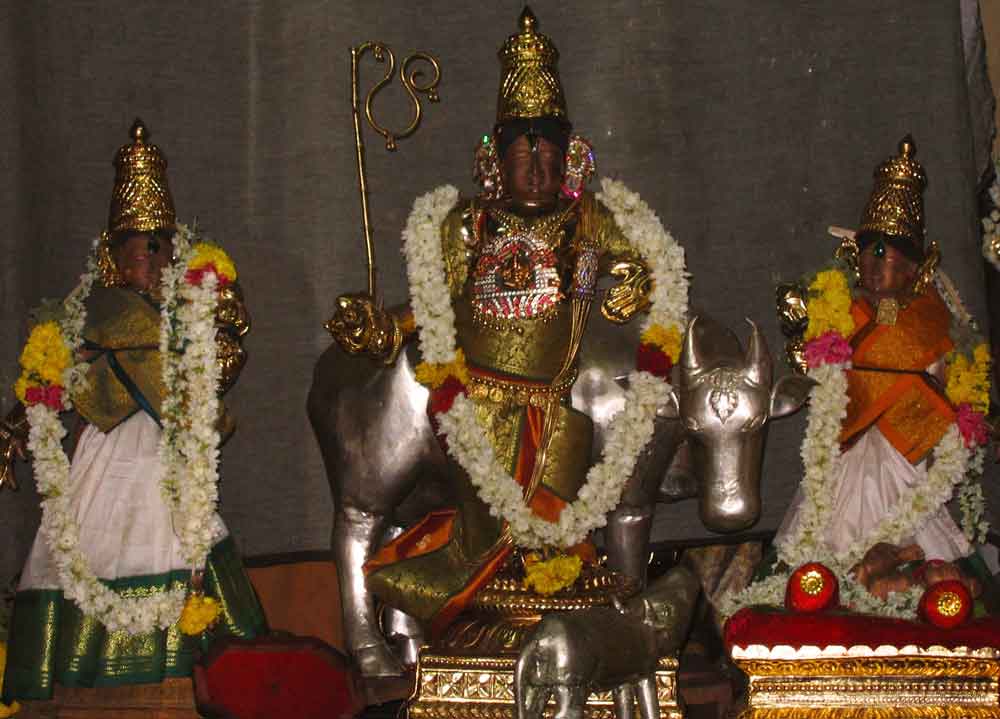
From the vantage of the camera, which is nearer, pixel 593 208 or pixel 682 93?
pixel 593 208

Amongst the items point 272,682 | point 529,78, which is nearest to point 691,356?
point 529,78

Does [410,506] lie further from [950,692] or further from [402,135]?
[950,692]

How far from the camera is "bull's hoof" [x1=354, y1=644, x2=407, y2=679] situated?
→ 5863 mm

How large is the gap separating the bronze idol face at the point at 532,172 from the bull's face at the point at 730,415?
2.47 feet

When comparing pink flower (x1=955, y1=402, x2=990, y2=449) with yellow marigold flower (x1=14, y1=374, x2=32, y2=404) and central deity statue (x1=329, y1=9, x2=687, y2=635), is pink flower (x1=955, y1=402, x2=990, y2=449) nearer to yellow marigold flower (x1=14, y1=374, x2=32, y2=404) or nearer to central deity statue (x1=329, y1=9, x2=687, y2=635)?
central deity statue (x1=329, y1=9, x2=687, y2=635)

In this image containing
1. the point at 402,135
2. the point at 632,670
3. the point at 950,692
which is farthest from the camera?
the point at 402,135

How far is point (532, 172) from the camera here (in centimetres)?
598

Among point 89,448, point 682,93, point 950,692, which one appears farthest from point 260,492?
point 950,692

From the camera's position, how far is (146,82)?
7125 millimetres

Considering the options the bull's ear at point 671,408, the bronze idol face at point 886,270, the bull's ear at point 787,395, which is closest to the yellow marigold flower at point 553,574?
the bull's ear at point 671,408

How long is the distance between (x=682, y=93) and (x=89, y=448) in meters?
2.52

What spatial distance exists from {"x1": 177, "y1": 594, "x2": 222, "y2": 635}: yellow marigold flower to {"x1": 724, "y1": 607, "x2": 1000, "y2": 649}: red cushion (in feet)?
5.35

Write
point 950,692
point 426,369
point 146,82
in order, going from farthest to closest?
1. point 146,82
2. point 426,369
3. point 950,692

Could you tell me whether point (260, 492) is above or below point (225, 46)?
below
